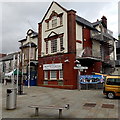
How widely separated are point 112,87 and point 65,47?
1043cm

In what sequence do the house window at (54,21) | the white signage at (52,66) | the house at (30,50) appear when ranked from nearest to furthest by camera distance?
the white signage at (52,66)
the house window at (54,21)
the house at (30,50)

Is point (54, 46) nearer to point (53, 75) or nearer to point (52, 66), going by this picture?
point (52, 66)

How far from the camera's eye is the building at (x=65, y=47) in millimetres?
20281

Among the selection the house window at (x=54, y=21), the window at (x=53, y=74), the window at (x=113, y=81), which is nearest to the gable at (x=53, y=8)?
the house window at (x=54, y=21)

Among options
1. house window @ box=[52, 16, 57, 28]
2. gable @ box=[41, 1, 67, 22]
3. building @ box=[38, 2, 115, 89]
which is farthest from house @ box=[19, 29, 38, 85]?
house window @ box=[52, 16, 57, 28]

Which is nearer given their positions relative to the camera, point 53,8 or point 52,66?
point 52,66

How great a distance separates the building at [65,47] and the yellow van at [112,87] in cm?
767

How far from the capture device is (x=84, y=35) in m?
22.7

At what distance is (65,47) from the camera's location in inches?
827

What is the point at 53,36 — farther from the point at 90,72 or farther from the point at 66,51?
the point at 90,72

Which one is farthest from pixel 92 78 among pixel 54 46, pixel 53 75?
pixel 54 46

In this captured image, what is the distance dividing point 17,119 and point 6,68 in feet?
116

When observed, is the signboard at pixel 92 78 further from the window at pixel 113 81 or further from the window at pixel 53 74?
the window at pixel 113 81

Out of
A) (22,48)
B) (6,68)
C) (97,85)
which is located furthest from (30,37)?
(97,85)
